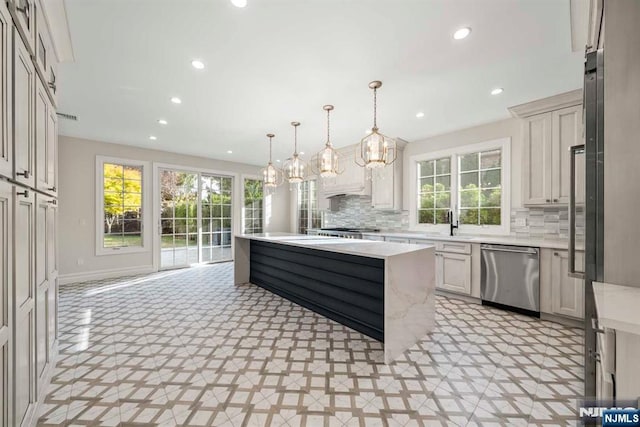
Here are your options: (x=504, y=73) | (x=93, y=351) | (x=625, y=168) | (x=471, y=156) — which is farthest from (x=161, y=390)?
(x=471, y=156)

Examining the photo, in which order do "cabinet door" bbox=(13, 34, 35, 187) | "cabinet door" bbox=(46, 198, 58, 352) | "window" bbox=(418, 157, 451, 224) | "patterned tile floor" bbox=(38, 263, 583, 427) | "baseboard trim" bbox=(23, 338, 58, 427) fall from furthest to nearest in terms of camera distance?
"window" bbox=(418, 157, 451, 224)
"cabinet door" bbox=(46, 198, 58, 352)
"patterned tile floor" bbox=(38, 263, 583, 427)
"baseboard trim" bbox=(23, 338, 58, 427)
"cabinet door" bbox=(13, 34, 35, 187)

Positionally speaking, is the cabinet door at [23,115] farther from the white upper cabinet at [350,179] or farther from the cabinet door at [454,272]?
the white upper cabinet at [350,179]

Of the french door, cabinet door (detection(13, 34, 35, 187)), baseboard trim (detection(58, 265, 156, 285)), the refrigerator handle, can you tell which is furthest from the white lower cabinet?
baseboard trim (detection(58, 265, 156, 285))

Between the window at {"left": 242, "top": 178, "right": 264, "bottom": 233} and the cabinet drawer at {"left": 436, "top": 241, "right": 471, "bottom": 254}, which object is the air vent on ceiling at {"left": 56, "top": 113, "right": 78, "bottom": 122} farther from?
the cabinet drawer at {"left": 436, "top": 241, "right": 471, "bottom": 254}

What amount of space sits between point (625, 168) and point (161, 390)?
2.81 meters

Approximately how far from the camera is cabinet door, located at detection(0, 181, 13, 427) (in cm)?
104

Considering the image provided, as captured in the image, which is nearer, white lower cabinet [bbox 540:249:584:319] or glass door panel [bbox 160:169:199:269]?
white lower cabinet [bbox 540:249:584:319]

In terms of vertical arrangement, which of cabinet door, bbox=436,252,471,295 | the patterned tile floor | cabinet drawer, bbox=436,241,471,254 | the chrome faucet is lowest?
the patterned tile floor

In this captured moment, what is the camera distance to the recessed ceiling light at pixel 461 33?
191 cm

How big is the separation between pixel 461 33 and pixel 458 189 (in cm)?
275

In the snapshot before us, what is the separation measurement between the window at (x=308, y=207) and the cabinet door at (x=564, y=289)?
187 inches

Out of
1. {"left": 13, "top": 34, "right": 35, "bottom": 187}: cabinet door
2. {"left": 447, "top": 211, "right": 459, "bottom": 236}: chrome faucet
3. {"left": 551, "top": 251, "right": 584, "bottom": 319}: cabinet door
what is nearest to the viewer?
{"left": 13, "top": 34, "right": 35, "bottom": 187}: cabinet door

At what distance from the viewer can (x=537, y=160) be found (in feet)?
10.5

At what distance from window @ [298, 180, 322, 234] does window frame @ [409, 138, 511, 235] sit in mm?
2745
